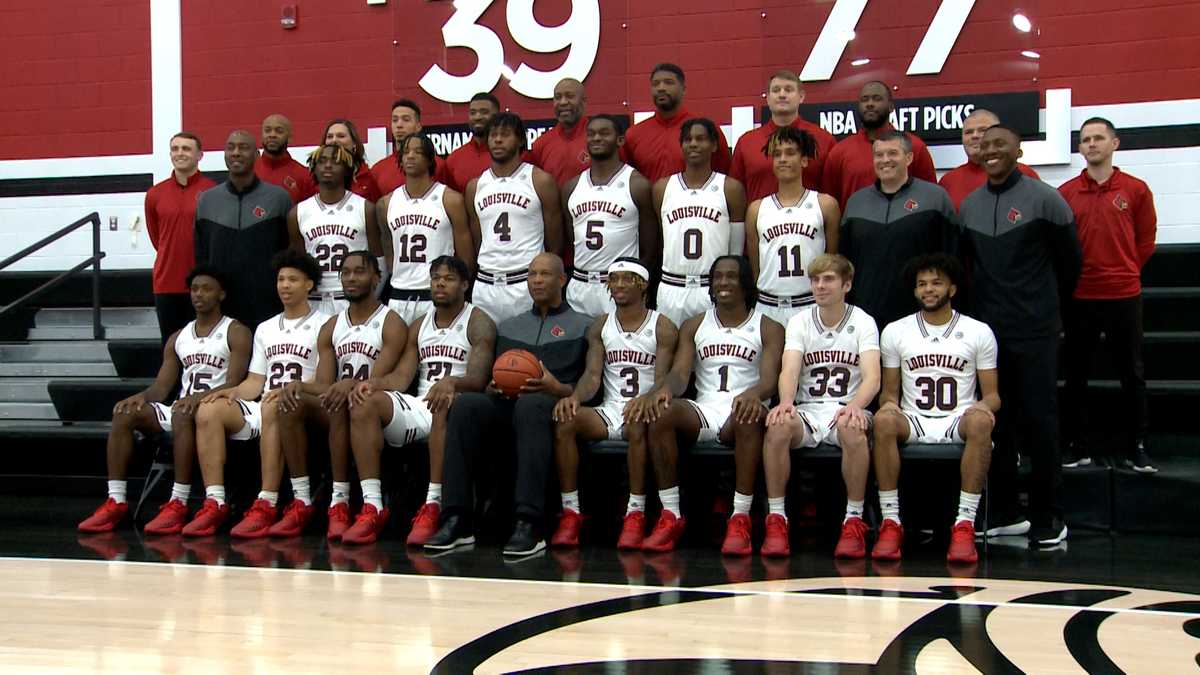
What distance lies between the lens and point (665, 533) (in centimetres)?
468

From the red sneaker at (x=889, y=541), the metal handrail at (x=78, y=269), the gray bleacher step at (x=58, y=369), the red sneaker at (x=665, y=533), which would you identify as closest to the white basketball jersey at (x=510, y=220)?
the red sneaker at (x=665, y=533)

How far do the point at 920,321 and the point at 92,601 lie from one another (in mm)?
2923

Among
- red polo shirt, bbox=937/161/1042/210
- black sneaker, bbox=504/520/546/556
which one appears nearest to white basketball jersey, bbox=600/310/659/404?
black sneaker, bbox=504/520/546/556

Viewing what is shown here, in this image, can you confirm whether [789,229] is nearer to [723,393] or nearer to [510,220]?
[723,393]

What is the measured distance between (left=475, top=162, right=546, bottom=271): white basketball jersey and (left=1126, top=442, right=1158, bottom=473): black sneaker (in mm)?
2468

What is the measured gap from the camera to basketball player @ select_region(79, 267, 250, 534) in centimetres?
524

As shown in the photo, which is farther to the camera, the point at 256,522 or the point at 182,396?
the point at 182,396

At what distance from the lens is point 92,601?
379 centimetres

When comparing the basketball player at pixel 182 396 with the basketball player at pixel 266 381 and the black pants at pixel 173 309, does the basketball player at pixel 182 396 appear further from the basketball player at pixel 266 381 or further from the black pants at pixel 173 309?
the black pants at pixel 173 309

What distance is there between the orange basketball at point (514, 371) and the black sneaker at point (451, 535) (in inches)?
19.6

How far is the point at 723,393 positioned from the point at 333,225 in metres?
1.85

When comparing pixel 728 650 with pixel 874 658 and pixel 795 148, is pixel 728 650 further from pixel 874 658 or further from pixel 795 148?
pixel 795 148

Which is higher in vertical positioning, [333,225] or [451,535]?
[333,225]

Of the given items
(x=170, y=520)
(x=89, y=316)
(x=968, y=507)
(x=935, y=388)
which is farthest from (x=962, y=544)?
(x=89, y=316)
